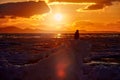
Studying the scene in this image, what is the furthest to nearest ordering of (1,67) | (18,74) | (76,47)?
(1,67), (18,74), (76,47)

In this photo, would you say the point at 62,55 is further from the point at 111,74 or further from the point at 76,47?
the point at 111,74

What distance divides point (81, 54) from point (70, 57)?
91cm

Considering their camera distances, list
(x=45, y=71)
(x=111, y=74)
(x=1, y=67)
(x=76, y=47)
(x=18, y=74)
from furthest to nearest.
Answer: (x=111, y=74) → (x=1, y=67) → (x=18, y=74) → (x=76, y=47) → (x=45, y=71)

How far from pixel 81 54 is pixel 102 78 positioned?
167 inches

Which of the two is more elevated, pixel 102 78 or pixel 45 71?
pixel 45 71

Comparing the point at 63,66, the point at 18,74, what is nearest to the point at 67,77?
the point at 63,66

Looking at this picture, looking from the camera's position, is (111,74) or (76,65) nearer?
(76,65)

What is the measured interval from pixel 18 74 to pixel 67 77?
11.0ft

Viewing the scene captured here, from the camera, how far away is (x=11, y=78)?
53.2 ft

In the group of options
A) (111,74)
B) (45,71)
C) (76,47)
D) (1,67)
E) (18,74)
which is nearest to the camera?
(45,71)

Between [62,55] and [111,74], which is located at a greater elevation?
[62,55]

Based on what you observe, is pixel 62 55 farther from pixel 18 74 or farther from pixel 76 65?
pixel 18 74

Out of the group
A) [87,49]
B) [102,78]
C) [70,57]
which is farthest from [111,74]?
[70,57]

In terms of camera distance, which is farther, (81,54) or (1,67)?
(1,67)
